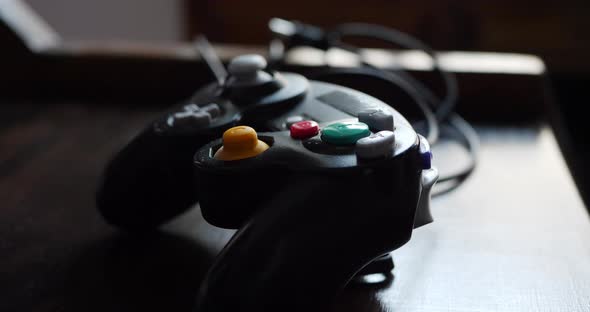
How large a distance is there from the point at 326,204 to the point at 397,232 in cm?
4

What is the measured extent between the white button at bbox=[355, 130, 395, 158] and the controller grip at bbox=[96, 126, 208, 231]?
0.12 m

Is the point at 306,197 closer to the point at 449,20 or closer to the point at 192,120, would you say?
the point at 192,120

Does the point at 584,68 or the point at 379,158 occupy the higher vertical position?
the point at 379,158

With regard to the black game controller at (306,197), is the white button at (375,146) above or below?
above

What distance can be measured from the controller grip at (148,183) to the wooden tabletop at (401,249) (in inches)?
0.7

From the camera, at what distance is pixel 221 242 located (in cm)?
40

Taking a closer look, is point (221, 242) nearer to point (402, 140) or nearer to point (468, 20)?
point (402, 140)

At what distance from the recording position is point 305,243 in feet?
0.94

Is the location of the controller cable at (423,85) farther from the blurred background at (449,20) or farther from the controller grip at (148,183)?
the blurred background at (449,20)

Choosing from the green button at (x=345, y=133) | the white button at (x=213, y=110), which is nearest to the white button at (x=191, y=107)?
the white button at (x=213, y=110)

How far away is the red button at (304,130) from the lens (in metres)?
0.33

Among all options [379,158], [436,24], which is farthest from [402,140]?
[436,24]

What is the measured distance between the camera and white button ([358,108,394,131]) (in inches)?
12.9

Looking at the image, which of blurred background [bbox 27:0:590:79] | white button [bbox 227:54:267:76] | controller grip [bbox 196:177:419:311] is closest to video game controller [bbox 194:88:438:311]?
controller grip [bbox 196:177:419:311]
